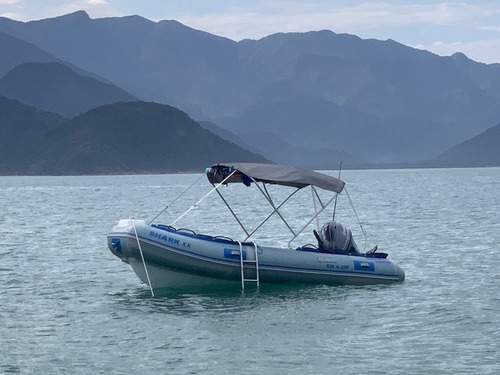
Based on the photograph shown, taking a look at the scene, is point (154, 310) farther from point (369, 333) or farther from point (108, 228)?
point (108, 228)

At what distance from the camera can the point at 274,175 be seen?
23.4 metres

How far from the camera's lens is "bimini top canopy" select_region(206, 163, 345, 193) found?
23.3 meters

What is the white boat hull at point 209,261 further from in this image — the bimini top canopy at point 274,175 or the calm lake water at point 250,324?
the bimini top canopy at point 274,175

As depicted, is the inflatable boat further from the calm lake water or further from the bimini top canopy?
the calm lake water

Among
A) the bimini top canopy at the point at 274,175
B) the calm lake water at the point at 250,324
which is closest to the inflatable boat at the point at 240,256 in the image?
the bimini top canopy at the point at 274,175

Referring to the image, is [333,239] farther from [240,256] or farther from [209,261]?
[209,261]

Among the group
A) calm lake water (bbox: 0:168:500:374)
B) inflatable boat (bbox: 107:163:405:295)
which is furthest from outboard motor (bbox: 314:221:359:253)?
calm lake water (bbox: 0:168:500:374)

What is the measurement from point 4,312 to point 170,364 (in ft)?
22.8

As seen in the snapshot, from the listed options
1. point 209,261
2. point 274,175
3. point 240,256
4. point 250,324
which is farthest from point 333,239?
point 250,324

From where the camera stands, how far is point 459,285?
1021 inches

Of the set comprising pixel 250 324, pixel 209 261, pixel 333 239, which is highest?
pixel 333 239

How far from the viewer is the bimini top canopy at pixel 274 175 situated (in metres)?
23.3

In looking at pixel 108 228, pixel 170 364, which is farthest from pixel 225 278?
pixel 108 228

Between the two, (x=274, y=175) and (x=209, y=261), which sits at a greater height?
(x=274, y=175)
